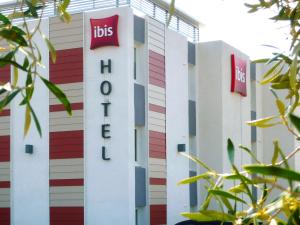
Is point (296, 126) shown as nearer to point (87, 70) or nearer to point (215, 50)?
point (87, 70)

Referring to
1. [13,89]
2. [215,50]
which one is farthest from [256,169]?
[215,50]

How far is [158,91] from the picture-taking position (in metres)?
22.8

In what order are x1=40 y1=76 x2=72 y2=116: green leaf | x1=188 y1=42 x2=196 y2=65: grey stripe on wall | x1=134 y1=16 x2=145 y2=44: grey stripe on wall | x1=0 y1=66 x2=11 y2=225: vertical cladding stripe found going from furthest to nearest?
x1=188 y1=42 x2=196 y2=65: grey stripe on wall, x1=0 y1=66 x2=11 y2=225: vertical cladding stripe, x1=134 y1=16 x2=145 y2=44: grey stripe on wall, x1=40 y1=76 x2=72 y2=116: green leaf

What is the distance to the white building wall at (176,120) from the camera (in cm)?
2345

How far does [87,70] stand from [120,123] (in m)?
1.87

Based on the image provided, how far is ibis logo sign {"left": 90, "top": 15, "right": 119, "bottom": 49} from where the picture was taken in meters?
21.0

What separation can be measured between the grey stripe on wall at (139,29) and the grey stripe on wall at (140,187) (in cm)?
376

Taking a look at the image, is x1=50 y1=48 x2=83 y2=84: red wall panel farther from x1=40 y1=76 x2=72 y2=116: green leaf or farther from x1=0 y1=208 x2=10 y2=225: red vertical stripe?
x1=40 y1=76 x2=72 y2=116: green leaf

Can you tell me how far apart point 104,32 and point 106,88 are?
1.59m

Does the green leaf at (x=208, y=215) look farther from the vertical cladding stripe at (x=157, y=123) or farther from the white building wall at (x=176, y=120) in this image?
the white building wall at (x=176, y=120)

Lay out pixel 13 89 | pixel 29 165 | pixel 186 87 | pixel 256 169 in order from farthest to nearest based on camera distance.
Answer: pixel 186 87, pixel 29 165, pixel 13 89, pixel 256 169

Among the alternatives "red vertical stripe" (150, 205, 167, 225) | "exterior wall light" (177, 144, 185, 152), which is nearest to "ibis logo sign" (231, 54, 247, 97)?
"exterior wall light" (177, 144, 185, 152)

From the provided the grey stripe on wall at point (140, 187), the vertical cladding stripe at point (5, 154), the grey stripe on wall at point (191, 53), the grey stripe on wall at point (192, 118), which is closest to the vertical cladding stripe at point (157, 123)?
the grey stripe on wall at point (140, 187)

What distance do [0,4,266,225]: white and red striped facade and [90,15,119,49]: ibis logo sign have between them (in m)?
0.19
